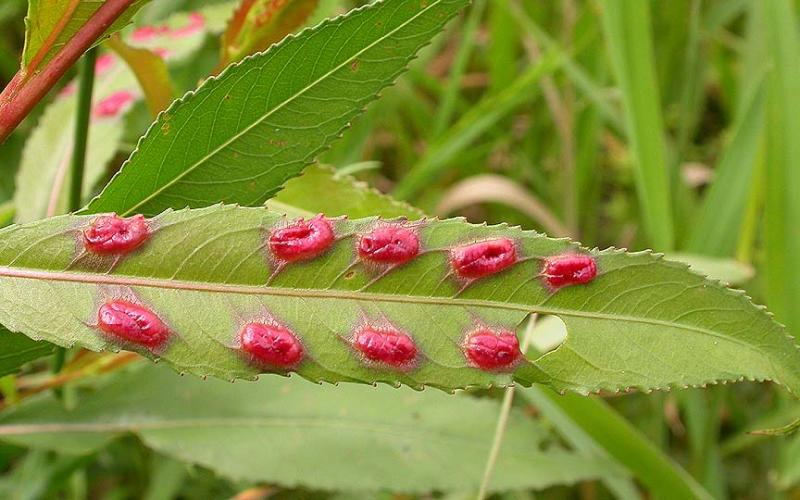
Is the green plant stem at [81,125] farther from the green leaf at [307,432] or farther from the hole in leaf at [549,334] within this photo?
the hole in leaf at [549,334]

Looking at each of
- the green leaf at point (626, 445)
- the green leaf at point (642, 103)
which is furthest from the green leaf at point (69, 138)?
the green leaf at point (626, 445)

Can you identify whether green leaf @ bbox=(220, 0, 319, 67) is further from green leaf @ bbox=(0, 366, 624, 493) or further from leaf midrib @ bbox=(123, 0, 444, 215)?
green leaf @ bbox=(0, 366, 624, 493)

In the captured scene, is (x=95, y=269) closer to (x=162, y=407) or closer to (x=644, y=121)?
(x=162, y=407)

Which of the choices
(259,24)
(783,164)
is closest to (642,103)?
(783,164)

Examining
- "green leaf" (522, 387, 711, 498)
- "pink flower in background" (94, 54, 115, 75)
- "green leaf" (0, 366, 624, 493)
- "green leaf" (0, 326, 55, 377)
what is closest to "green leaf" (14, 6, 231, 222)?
"pink flower in background" (94, 54, 115, 75)

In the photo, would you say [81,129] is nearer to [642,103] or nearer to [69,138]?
[69,138]

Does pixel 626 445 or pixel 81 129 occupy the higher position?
pixel 81 129
